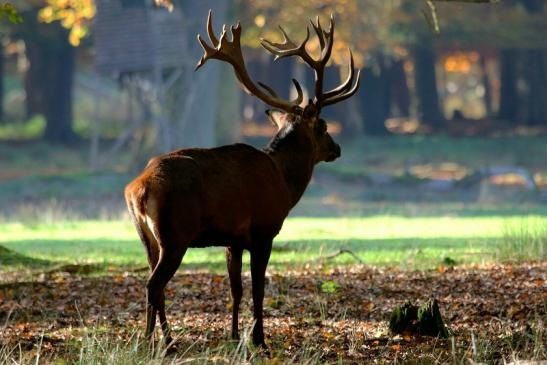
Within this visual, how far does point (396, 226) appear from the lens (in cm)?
2628

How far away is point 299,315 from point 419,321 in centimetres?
179

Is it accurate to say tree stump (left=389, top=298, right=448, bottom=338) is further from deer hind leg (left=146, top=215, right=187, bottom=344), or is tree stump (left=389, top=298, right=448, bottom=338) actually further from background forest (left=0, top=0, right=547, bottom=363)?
deer hind leg (left=146, top=215, right=187, bottom=344)

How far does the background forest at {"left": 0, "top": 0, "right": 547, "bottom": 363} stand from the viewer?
11805 millimetres

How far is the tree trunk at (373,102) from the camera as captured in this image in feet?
182

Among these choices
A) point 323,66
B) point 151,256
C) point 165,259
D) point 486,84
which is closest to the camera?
point 165,259

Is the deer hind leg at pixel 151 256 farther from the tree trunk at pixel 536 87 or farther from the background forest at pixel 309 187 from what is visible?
the tree trunk at pixel 536 87

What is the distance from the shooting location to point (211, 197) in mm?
10227

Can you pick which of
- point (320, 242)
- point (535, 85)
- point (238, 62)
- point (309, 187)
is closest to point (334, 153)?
point (238, 62)

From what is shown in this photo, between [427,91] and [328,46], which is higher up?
[328,46]

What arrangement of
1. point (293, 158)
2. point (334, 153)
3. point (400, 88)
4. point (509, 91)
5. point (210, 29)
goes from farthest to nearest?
1. point (400, 88)
2. point (509, 91)
3. point (334, 153)
4. point (210, 29)
5. point (293, 158)

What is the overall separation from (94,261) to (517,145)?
33.1 metres

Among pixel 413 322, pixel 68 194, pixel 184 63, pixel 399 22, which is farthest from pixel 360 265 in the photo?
pixel 399 22

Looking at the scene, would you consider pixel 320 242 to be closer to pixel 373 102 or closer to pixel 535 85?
pixel 535 85

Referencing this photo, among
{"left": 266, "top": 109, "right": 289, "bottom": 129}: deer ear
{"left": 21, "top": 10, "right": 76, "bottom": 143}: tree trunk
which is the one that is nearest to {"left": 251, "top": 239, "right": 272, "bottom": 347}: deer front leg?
{"left": 266, "top": 109, "right": 289, "bottom": 129}: deer ear
